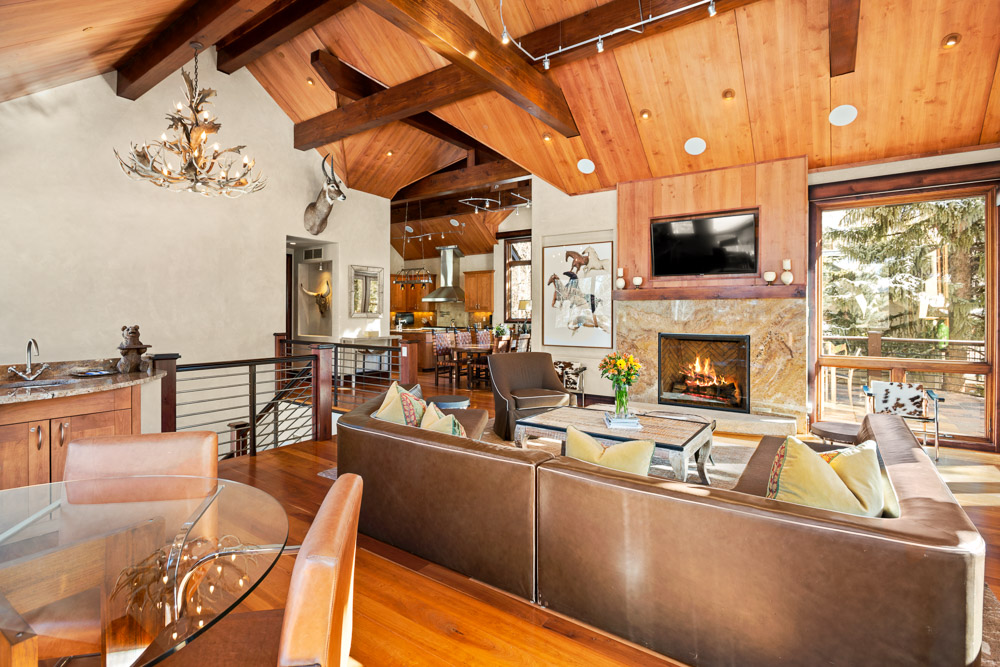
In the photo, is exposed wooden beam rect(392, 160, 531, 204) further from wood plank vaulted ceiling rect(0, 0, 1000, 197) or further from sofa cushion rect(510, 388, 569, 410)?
sofa cushion rect(510, 388, 569, 410)

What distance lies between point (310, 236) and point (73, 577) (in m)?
6.61

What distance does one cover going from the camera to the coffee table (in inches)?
120

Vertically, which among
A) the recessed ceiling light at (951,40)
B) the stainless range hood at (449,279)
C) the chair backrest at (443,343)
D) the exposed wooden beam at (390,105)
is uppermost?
the exposed wooden beam at (390,105)

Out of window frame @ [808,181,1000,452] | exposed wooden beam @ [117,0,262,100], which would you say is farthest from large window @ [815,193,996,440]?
exposed wooden beam @ [117,0,262,100]

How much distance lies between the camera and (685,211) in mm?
5734

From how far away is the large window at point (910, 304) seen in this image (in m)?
4.69

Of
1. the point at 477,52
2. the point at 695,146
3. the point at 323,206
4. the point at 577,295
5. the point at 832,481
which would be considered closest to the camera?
the point at 832,481

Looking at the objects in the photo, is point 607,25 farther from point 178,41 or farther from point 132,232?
point 132,232

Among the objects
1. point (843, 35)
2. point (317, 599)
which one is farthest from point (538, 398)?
point (317, 599)

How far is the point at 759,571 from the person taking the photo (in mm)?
1474

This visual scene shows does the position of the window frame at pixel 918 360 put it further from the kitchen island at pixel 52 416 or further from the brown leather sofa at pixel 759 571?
the kitchen island at pixel 52 416

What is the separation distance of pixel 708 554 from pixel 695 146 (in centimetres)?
488

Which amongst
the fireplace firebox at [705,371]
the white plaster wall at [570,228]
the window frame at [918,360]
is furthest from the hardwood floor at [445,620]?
the white plaster wall at [570,228]

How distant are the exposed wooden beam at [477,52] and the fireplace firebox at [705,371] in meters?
2.91
